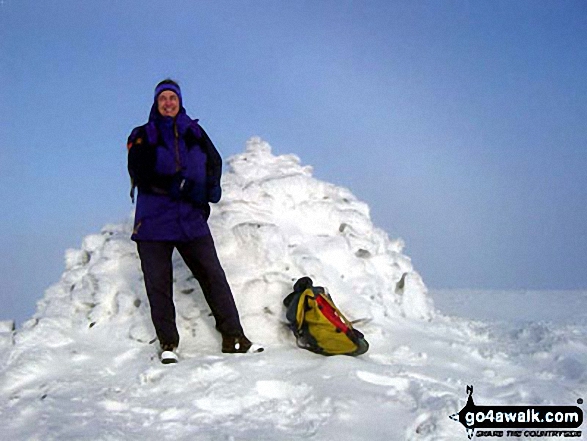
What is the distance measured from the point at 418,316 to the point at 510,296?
6.72m

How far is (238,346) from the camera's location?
14.6 ft

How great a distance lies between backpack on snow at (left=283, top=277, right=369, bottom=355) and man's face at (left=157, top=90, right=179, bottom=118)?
195cm

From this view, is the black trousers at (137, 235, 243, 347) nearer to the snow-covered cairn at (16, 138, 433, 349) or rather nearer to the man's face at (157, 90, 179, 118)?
the snow-covered cairn at (16, 138, 433, 349)

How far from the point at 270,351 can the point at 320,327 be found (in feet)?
1.58

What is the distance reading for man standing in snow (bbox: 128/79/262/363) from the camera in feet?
14.1

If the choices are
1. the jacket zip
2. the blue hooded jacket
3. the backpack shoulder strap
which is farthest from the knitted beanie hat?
→ the backpack shoulder strap

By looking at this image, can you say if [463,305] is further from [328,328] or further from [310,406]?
[310,406]

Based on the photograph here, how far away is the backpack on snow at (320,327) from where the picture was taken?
14.4 feet

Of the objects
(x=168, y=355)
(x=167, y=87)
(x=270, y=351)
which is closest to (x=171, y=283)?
(x=168, y=355)

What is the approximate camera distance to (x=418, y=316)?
6418 millimetres

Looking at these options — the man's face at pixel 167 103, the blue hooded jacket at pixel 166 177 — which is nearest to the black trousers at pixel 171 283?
the blue hooded jacket at pixel 166 177

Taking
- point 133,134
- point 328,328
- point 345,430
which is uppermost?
point 133,134

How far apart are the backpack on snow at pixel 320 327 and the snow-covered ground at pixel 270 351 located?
14 cm

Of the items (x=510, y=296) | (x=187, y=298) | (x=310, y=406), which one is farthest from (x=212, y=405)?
(x=510, y=296)
